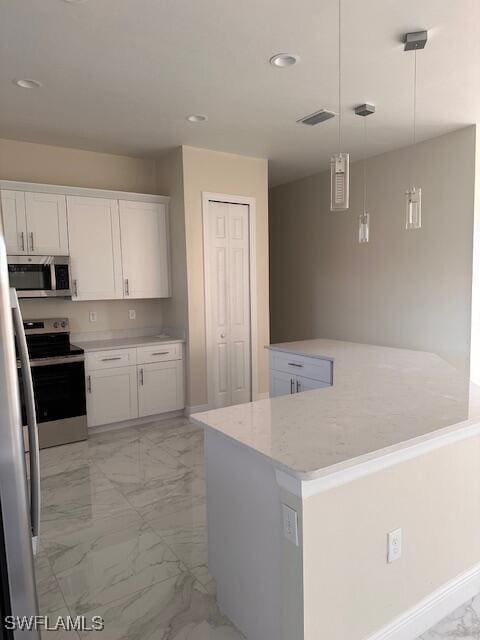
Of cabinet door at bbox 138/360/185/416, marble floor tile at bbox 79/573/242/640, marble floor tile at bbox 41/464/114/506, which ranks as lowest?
marble floor tile at bbox 41/464/114/506

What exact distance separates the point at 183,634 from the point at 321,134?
405 cm

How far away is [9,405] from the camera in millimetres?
967

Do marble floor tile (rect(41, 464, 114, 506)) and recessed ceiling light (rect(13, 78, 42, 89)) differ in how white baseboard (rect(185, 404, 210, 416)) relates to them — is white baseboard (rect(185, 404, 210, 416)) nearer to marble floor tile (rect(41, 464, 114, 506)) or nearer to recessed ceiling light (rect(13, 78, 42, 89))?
marble floor tile (rect(41, 464, 114, 506))

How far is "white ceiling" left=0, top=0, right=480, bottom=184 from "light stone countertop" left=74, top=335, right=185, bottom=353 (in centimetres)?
201

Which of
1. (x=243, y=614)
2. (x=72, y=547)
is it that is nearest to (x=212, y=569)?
(x=243, y=614)

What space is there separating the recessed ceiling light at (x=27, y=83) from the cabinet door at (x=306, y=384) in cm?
284

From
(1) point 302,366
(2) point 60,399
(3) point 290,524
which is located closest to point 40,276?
(2) point 60,399

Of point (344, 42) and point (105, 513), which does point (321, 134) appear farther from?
point (105, 513)

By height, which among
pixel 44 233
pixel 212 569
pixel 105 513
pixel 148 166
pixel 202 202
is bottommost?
pixel 105 513

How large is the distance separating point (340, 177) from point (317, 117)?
6.04 ft

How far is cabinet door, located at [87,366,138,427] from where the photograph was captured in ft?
13.5

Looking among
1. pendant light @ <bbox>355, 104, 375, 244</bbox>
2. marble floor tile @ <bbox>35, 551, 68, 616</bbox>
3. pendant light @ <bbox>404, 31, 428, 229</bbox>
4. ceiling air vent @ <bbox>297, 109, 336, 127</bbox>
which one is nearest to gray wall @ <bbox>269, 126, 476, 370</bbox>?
pendant light @ <bbox>355, 104, 375, 244</bbox>

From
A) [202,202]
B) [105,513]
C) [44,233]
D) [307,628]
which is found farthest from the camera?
[202,202]

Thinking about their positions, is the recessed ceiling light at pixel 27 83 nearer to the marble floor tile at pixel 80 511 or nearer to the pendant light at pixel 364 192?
the pendant light at pixel 364 192
